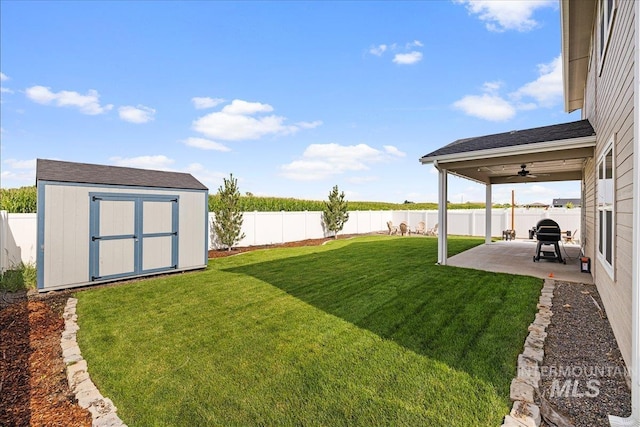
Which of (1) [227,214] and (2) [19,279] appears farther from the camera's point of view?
(1) [227,214]

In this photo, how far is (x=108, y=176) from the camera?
677cm

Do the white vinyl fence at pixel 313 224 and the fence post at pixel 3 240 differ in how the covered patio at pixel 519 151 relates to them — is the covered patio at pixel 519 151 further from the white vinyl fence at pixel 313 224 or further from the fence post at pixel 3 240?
the fence post at pixel 3 240

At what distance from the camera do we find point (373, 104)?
46.9 feet

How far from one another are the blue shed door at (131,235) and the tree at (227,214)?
4.06m

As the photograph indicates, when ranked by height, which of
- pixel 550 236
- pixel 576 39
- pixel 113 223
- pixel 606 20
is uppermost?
pixel 576 39

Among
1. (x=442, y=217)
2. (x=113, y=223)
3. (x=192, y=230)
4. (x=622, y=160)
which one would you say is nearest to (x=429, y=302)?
(x=622, y=160)

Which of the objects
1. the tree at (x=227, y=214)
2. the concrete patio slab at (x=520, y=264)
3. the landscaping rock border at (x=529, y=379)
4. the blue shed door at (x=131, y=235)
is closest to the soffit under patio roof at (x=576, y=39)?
the concrete patio slab at (x=520, y=264)

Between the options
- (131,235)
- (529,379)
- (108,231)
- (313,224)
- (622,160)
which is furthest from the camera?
(313,224)

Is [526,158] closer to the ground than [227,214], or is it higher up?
higher up

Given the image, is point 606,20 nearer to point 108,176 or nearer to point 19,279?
point 108,176

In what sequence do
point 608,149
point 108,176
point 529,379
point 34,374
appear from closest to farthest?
point 529,379, point 34,374, point 608,149, point 108,176

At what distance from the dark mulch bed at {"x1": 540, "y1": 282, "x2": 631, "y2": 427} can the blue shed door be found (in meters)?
7.40

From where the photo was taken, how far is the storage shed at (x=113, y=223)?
5.89 m

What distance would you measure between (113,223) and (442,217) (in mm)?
7848
